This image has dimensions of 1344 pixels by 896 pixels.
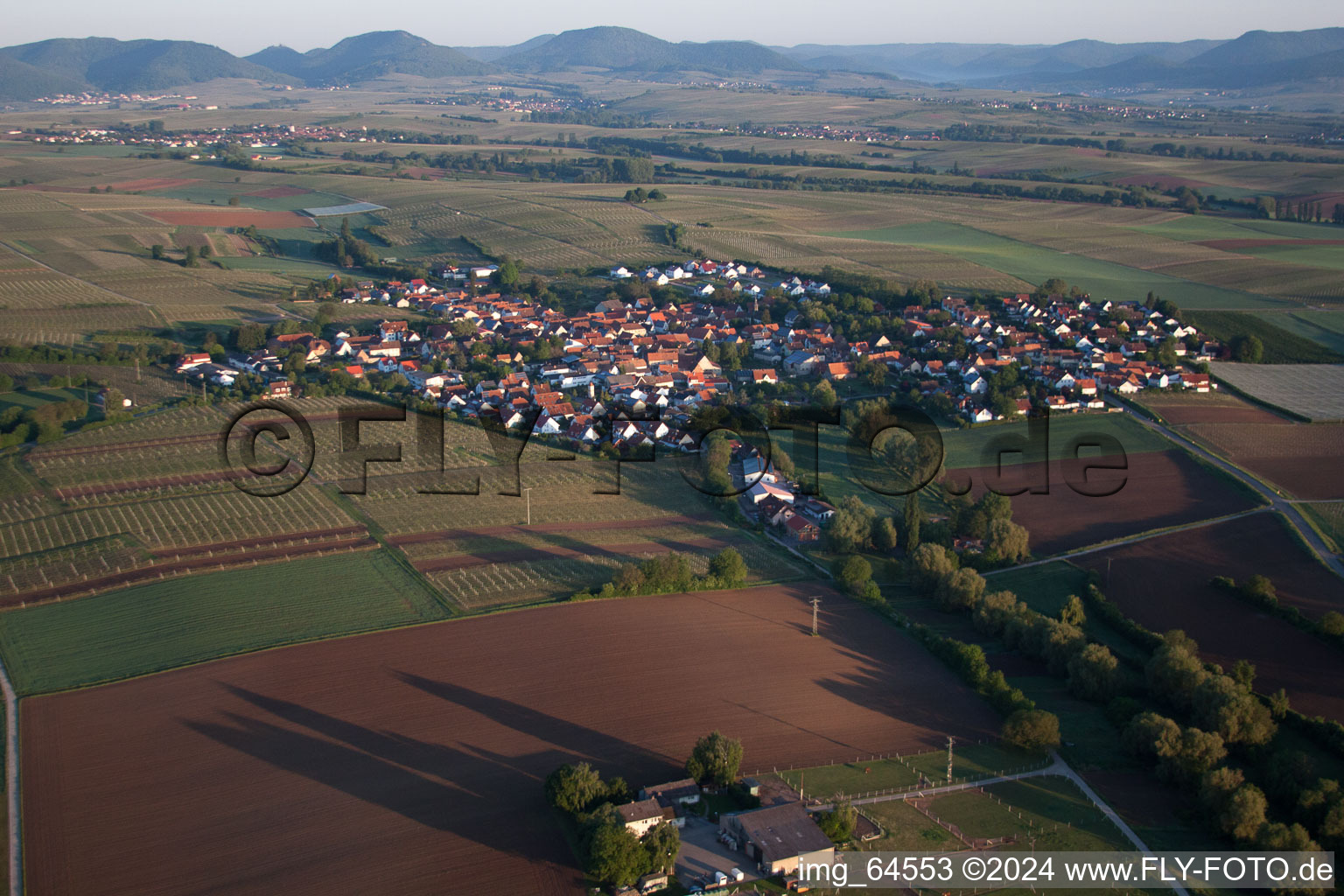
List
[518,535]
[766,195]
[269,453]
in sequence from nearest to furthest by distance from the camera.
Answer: [518,535] < [269,453] < [766,195]

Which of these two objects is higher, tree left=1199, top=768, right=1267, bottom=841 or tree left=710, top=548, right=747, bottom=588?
tree left=710, top=548, right=747, bottom=588

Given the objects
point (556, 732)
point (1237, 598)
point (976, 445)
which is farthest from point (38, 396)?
point (1237, 598)

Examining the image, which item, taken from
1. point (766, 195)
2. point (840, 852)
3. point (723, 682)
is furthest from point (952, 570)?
point (766, 195)

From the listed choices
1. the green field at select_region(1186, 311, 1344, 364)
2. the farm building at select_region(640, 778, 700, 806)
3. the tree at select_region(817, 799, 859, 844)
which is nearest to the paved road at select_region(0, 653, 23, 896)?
the farm building at select_region(640, 778, 700, 806)

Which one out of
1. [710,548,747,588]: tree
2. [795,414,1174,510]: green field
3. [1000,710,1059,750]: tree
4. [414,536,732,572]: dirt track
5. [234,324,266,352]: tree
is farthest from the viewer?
[234,324,266,352]: tree

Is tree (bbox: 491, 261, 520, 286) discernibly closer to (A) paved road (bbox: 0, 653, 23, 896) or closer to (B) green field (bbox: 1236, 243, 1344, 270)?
(A) paved road (bbox: 0, 653, 23, 896)

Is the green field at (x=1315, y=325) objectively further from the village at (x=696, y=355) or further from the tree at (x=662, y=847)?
the tree at (x=662, y=847)

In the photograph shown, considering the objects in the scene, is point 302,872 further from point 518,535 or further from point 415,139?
point 415,139
